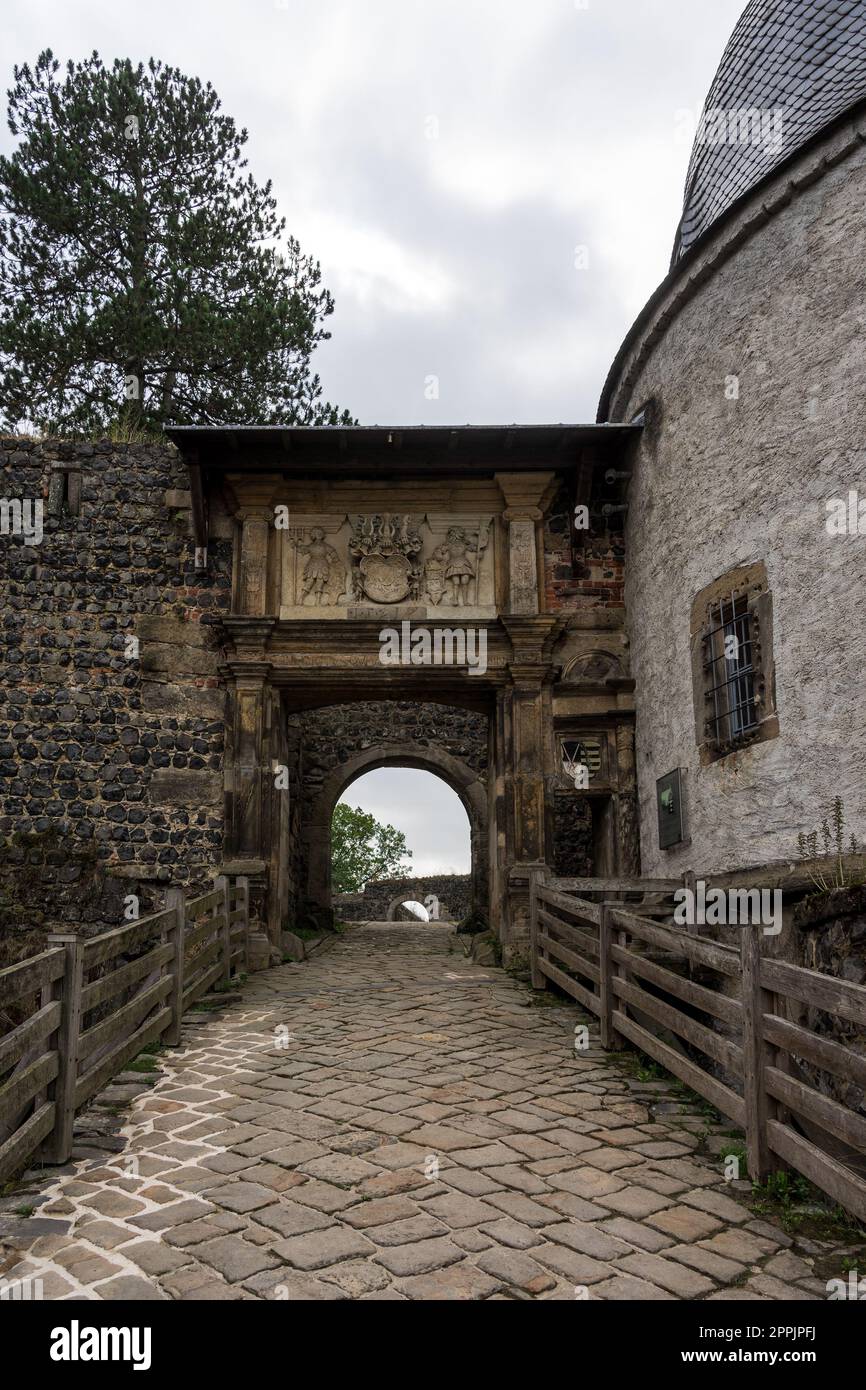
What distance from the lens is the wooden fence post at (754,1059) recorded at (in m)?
4.18

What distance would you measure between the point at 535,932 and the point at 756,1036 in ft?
15.7

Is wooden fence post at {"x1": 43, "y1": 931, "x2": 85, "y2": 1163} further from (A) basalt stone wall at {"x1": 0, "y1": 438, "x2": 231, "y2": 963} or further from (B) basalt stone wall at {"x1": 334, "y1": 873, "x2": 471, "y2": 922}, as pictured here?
(B) basalt stone wall at {"x1": 334, "y1": 873, "x2": 471, "y2": 922}

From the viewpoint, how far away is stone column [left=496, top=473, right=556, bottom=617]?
10.8 metres

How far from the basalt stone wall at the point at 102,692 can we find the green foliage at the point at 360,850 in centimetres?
2349

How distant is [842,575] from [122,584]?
7281mm

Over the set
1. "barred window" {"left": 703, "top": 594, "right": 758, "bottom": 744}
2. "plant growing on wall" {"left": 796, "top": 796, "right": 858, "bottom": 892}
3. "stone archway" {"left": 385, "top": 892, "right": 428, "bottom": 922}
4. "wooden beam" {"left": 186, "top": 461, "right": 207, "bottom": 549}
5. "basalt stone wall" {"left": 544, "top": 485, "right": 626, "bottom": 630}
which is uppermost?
"wooden beam" {"left": 186, "top": 461, "right": 207, "bottom": 549}

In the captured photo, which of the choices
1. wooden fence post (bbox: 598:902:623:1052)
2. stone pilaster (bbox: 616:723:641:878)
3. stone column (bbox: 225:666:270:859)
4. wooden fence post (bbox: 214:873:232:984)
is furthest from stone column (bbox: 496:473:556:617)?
wooden fence post (bbox: 598:902:623:1052)

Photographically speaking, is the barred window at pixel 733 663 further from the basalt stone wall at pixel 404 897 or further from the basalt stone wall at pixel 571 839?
the basalt stone wall at pixel 404 897

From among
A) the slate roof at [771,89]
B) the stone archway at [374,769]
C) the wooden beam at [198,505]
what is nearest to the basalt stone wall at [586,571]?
the slate roof at [771,89]

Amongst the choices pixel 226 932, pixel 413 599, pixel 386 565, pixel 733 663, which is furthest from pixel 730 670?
pixel 226 932

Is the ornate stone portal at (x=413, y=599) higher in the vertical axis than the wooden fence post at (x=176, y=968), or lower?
higher

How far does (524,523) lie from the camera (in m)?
11.0

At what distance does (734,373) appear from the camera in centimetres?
828

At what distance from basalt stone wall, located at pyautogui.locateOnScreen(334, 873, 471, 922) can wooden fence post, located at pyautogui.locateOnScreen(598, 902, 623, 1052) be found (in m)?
16.2
